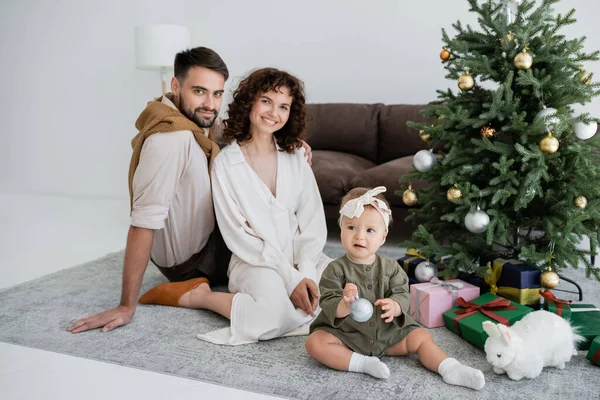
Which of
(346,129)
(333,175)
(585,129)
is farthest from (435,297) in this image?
(346,129)

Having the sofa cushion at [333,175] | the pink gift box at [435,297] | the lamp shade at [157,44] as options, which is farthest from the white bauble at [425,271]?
the lamp shade at [157,44]

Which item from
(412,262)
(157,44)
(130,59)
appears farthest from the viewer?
(130,59)

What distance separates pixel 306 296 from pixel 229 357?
1.31 feet

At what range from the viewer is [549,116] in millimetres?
2170

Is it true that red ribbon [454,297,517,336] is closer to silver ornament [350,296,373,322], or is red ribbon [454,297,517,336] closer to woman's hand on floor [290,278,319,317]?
woman's hand on floor [290,278,319,317]

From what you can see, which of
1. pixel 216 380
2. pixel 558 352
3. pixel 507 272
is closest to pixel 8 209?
pixel 216 380

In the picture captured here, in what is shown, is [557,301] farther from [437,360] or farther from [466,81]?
[466,81]

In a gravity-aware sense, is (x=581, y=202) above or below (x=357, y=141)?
below

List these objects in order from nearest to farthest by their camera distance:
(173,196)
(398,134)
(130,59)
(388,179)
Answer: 1. (173,196)
2. (388,179)
3. (398,134)
4. (130,59)

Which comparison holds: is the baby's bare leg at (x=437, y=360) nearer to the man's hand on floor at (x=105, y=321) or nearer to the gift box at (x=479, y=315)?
the gift box at (x=479, y=315)

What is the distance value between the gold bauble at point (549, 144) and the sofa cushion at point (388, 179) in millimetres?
1336

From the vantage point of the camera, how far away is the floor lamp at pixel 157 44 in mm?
4824

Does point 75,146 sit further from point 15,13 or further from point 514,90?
point 514,90

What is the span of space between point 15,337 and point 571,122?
7.75 feet
